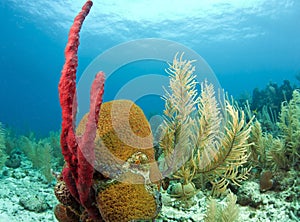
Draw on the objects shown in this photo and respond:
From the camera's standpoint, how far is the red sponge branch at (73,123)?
5.99ft

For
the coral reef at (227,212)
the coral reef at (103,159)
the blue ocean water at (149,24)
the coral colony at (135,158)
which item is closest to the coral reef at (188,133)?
the coral colony at (135,158)

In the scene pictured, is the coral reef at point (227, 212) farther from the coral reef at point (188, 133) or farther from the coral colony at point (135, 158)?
the coral reef at point (188, 133)

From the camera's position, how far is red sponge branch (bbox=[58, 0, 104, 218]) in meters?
1.83

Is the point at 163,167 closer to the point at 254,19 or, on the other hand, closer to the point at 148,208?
the point at 148,208

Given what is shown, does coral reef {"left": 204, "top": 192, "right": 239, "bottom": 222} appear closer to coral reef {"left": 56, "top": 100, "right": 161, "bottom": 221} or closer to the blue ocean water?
coral reef {"left": 56, "top": 100, "right": 161, "bottom": 221}

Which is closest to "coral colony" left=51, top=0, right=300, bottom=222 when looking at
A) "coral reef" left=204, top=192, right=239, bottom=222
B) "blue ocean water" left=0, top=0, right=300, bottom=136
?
"coral reef" left=204, top=192, right=239, bottom=222

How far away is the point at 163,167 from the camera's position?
10.7 ft

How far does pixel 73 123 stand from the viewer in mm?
2020

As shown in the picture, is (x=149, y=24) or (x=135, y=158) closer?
(x=135, y=158)

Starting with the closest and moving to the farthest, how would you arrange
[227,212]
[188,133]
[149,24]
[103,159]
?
[103,159] → [227,212] → [188,133] → [149,24]

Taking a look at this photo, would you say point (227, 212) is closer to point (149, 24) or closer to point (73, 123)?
point (73, 123)

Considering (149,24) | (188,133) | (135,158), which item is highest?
(149,24)

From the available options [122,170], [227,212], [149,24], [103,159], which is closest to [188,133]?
[227,212]

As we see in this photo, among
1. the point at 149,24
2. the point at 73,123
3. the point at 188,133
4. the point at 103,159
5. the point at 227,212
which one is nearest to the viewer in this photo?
the point at 73,123
